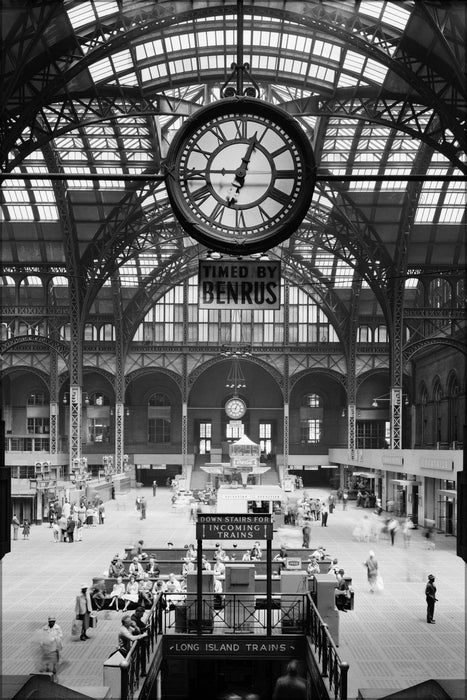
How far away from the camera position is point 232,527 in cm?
1543

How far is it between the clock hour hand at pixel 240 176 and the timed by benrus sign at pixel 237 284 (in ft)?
3.09

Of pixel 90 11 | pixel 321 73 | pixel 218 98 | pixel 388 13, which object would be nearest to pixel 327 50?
pixel 321 73

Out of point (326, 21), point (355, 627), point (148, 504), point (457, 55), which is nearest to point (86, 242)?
point (148, 504)

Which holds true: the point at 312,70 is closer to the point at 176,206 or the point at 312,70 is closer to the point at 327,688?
the point at 327,688

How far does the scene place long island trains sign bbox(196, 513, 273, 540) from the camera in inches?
606

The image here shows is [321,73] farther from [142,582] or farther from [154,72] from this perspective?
[142,582]

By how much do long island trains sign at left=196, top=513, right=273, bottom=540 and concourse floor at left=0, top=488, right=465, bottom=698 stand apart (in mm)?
2850

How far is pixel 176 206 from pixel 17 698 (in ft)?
11.0

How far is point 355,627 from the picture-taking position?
19.8 m

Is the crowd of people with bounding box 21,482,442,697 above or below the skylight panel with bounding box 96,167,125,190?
below

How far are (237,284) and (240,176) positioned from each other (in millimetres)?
1162

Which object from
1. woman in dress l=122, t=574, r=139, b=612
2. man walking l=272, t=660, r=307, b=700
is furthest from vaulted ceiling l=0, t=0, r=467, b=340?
woman in dress l=122, t=574, r=139, b=612

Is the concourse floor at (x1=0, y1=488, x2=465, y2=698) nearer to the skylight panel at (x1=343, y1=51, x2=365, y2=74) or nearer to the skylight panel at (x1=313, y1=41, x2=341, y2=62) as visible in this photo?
the skylight panel at (x1=343, y1=51, x2=365, y2=74)

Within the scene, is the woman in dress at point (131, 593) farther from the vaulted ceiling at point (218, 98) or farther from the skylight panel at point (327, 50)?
the skylight panel at point (327, 50)
